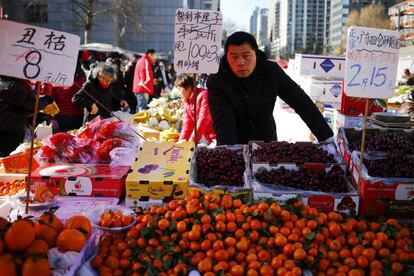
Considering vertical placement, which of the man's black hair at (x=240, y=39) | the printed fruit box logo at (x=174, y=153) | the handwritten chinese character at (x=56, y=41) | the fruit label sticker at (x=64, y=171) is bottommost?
the fruit label sticker at (x=64, y=171)

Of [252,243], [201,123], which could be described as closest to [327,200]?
[252,243]

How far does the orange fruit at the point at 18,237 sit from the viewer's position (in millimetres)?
1766

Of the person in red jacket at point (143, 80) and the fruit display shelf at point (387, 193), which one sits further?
the person in red jacket at point (143, 80)

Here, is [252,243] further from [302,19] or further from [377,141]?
[302,19]

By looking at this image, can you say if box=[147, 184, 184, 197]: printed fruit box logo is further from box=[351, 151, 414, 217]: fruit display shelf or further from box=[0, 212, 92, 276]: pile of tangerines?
box=[351, 151, 414, 217]: fruit display shelf

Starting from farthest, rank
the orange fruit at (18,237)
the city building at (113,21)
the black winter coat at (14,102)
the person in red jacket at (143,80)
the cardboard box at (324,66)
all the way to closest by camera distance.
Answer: the city building at (113,21), the person in red jacket at (143,80), the cardboard box at (324,66), the black winter coat at (14,102), the orange fruit at (18,237)

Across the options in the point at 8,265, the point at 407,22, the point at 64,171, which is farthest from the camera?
the point at 407,22

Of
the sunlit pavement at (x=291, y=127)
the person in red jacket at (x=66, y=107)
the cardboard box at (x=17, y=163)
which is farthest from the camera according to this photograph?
the person in red jacket at (x=66, y=107)

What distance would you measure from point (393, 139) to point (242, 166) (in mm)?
1015

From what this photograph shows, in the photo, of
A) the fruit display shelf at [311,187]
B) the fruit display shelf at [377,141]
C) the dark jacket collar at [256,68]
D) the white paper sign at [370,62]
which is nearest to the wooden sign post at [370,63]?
the white paper sign at [370,62]

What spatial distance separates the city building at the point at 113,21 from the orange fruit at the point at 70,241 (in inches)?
1789

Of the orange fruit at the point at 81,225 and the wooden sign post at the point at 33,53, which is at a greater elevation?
the wooden sign post at the point at 33,53

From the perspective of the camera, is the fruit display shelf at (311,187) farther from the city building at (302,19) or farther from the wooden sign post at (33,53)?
the city building at (302,19)

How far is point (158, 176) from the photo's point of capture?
8.52 feet
